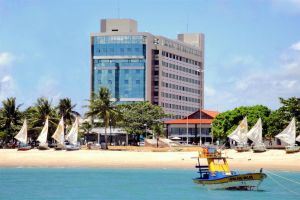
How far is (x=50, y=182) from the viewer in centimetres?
7950

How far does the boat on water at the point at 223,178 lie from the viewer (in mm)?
66500

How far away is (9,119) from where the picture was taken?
14562cm

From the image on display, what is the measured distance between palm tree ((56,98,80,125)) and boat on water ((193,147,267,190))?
76.1m

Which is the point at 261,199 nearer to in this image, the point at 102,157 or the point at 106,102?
the point at 102,157

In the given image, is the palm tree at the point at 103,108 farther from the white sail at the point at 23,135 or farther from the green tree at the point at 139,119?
the green tree at the point at 139,119

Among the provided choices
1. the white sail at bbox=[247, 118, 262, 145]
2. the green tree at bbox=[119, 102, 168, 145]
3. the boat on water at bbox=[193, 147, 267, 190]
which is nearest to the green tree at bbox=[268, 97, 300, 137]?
the white sail at bbox=[247, 118, 262, 145]

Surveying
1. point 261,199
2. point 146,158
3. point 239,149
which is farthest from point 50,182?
point 239,149

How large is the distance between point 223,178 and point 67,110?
8167 centimetres

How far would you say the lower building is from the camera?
627ft

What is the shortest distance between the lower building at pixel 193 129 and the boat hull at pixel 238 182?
396 ft

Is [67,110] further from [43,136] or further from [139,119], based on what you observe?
[139,119]

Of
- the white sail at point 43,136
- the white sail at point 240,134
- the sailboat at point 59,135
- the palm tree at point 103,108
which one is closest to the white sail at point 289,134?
the white sail at point 240,134

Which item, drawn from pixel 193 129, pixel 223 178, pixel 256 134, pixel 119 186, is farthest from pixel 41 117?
pixel 223 178

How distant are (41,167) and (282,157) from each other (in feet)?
120
